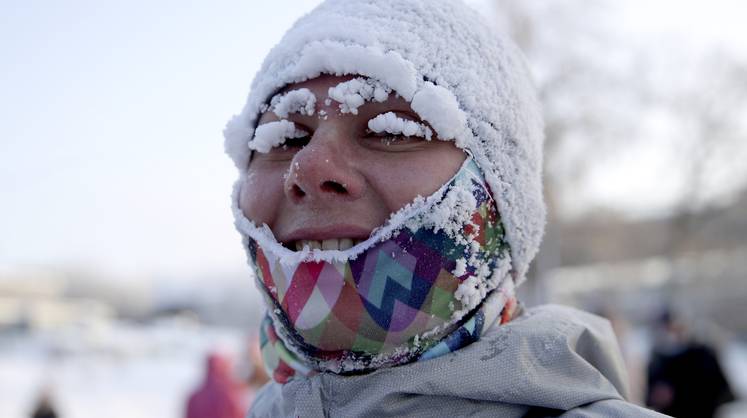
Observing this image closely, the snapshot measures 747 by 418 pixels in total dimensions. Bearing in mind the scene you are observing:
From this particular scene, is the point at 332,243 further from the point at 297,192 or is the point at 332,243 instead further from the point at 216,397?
the point at 216,397

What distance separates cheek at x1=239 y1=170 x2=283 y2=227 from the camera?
4.23 ft

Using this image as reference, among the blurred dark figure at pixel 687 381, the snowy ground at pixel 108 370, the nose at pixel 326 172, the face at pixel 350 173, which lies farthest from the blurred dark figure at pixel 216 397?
the nose at pixel 326 172

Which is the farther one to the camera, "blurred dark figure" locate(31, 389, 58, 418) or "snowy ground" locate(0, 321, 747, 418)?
"snowy ground" locate(0, 321, 747, 418)

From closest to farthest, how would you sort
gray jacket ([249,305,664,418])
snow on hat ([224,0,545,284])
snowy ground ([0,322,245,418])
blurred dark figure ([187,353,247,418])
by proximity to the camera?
gray jacket ([249,305,664,418]), snow on hat ([224,0,545,284]), blurred dark figure ([187,353,247,418]), snowy ground ([0,322,245,418])

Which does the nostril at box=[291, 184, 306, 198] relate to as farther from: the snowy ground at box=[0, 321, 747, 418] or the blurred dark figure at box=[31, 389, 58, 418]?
the blurred dark figure at box=[31, 389, 58, 418]

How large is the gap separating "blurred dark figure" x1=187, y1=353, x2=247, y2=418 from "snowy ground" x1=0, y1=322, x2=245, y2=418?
1.98 m

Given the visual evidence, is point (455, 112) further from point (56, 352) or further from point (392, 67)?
point (56, 352)

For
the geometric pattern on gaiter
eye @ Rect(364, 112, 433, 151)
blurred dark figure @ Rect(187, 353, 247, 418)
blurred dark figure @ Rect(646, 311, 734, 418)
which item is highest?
eye @ Rect(364, 112, 433, 151)

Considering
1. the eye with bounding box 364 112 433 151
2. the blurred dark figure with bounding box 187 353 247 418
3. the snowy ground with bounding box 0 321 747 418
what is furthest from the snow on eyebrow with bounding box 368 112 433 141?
the snowy ground with bounding box 0 321 747 418

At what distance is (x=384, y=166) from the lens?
1.19m

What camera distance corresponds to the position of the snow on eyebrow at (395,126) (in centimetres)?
119

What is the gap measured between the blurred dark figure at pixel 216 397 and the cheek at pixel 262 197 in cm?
411

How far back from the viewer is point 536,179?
140cm

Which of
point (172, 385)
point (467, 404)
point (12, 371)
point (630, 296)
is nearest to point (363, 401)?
point (467, 404)
